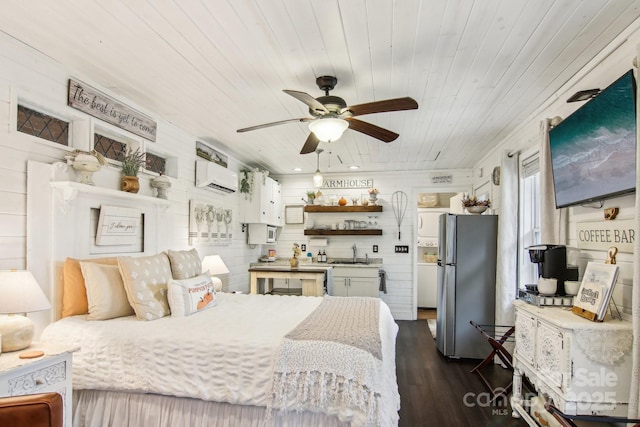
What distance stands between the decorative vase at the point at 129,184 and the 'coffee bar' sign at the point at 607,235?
340 cm

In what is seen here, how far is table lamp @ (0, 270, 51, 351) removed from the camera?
185 cm

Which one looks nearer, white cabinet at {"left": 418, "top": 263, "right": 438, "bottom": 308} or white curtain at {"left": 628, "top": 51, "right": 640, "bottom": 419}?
white curtain at {"left": 628, "top": 51, "right": 640, "bottom": 419}

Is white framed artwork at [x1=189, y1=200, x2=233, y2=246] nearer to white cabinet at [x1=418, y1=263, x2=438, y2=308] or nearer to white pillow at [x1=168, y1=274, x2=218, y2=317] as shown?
white pillow at [x1=168, y1=274, x2=218, y2=317]

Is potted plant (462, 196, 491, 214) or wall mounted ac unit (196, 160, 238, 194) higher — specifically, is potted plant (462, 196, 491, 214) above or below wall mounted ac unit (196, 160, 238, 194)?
below

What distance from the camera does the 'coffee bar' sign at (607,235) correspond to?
6.44ft

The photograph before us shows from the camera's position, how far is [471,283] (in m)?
4.07

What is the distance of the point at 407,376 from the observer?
3.57 metres

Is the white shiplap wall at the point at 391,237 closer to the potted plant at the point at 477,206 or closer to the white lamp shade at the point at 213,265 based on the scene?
the potted plant at the point at 477,206

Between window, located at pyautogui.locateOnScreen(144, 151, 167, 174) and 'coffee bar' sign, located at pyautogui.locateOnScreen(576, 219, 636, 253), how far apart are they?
3.60 meters

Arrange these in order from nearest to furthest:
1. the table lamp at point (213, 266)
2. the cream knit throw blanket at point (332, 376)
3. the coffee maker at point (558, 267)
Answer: the cream knit throw blanket at point (332, 376) → the coffee maker at point (558, 267) → the table lamp at point (213, 266)

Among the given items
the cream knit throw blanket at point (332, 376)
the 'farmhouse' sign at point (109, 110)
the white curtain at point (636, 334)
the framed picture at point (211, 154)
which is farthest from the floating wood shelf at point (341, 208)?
the white curtain at point (636, 334)

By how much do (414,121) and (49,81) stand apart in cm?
303

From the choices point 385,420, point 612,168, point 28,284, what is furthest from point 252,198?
point 612,168

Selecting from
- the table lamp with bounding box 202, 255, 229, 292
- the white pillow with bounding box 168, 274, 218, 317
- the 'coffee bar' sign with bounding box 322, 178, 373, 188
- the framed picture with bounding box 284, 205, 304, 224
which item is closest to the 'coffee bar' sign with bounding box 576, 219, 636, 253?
the white pillow with bounding box 168, 274, 218, 317
